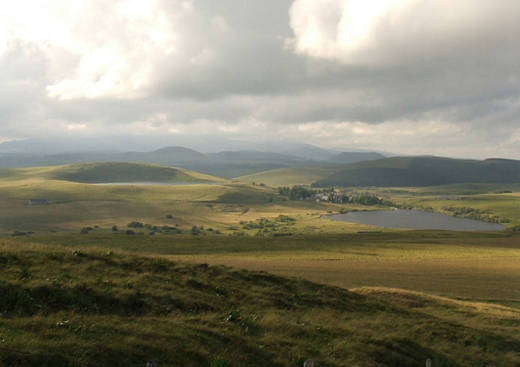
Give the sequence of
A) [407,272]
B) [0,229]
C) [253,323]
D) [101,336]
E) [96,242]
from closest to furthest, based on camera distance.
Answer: [101,336] → [253,323] → [407,272] → [96,242] → [0,229]

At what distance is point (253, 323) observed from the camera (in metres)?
18.5

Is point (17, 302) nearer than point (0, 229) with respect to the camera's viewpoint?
Yes

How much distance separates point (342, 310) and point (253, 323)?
31.9 ft

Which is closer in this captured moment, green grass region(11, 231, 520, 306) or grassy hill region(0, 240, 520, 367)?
grassy hill region(0, 240, 520, 367)

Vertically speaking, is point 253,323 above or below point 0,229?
above

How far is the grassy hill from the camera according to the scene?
42.2ft

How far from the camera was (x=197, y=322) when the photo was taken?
56.4 feet

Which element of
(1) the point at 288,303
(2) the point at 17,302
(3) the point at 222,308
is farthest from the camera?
(1) the point at 288,303

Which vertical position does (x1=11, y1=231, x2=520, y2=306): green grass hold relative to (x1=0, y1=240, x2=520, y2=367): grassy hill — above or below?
below

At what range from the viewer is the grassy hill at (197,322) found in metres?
12.9

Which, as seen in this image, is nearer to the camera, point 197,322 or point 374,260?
point 197,322

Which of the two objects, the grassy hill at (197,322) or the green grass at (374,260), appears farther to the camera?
the green grass at (374,260)

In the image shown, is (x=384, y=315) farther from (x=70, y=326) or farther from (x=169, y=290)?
(x=70, y=326)

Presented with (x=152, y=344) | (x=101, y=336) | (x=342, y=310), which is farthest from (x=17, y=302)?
(x=342, y=310)
